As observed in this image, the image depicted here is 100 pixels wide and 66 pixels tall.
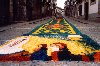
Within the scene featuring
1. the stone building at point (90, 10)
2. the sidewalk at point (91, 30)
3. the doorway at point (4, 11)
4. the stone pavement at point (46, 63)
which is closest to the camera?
the stone pavement at point (46, 63)

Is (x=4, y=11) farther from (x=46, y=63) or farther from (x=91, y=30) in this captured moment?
(x=46, y=63)

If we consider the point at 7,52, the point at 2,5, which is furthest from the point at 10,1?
the point at 7,52

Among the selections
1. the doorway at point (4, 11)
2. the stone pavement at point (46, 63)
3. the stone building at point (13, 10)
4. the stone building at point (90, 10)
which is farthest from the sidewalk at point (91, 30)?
the stone building at point (13, 10)

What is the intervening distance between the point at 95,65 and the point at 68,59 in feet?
1.76

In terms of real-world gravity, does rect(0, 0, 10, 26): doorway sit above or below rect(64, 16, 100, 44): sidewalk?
above

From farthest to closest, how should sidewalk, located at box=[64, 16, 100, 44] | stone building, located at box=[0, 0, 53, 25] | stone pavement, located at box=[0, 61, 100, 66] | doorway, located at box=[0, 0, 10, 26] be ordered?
stone building, located at box=[0, 0, 53, 25] → doorway, located at box=[0, 0, 10, 26] → sidewalk, located at box=[64, 16, 100, 44] → stone pavement, located at box=[0, 61, 100, 66]

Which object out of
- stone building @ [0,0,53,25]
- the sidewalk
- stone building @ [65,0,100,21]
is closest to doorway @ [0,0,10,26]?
stone building @ [0,0,53,25]

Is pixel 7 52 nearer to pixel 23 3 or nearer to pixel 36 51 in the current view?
pixel 36 51

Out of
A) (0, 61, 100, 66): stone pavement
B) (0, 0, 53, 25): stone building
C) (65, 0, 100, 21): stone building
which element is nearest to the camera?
(0, 61, 100, 66): stone pavement

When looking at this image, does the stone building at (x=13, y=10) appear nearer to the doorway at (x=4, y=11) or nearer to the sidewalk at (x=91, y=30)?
the doorway at (x=4, y=11)

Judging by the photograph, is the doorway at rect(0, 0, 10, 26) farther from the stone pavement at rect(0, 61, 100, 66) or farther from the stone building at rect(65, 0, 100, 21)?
the stone pavement at rect(0, 61, 100, 66)

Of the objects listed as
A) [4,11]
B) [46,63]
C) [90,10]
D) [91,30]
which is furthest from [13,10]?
[46,63]

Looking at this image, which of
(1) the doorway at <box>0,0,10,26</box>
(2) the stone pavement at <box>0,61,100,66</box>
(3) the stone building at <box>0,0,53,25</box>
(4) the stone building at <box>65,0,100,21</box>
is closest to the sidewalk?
(2) the stone pavement at <box>0,61,100,66</box>

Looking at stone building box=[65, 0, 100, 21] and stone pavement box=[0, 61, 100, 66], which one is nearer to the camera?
stone pavement box=[0, 61, 100, 66]
